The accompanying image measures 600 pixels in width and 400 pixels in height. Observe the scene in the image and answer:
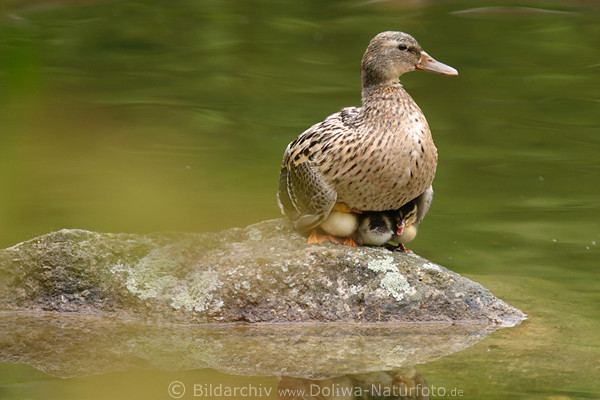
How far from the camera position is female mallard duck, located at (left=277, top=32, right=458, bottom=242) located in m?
5.27

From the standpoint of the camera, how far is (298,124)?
9930 millimetres

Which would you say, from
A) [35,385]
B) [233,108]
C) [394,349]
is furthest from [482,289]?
[233,108]

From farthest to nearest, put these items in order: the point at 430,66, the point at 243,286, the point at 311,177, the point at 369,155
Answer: the point at 430,66, the point at 311,177, the point at 369,155, the point at 243,286

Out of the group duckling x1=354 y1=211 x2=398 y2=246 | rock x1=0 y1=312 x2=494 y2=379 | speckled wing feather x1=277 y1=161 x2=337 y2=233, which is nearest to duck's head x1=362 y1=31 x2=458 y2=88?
speckled wing feather x1=277 y1=161 x2=337 y2=233

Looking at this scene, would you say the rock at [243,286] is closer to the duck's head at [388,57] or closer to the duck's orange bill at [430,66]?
the duck's head at [388,57]

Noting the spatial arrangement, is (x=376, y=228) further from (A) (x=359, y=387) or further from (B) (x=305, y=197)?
(A) (x=359, y=387)

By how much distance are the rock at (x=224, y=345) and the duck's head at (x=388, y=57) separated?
1585mm

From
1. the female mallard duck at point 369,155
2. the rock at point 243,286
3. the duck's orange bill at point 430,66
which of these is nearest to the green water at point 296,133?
the rock at point 243,286

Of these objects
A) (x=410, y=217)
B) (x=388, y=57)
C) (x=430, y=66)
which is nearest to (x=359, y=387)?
(x=410, y=217)

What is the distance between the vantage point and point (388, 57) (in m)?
5.57

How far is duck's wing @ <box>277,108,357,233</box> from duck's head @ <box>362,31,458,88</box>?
291 millimetres

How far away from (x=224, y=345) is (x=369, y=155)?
1428 mm

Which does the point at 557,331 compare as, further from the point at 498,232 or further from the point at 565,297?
the point at 498,232

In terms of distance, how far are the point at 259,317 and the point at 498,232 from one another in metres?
2.80
